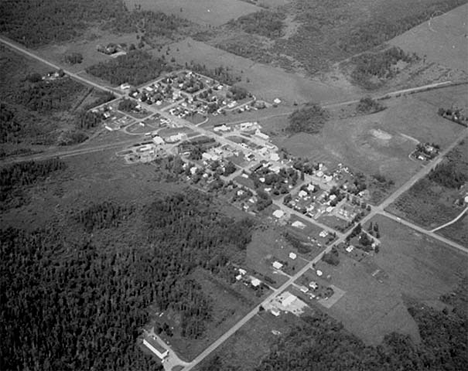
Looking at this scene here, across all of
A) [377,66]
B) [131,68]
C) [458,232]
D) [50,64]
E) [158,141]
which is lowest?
[458,232]

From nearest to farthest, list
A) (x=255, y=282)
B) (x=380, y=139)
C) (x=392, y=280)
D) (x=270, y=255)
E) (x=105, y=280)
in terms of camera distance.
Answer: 1. (x=105, y=280)
2. (x=255, y=282)
3. (x=392, y=280)
4. (x=270, y=255)
5. (x=380, y=139)

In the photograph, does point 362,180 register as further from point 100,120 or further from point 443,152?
point 100,120

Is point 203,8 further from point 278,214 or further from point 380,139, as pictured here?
point 278,214

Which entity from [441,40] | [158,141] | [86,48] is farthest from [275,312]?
[441,40]

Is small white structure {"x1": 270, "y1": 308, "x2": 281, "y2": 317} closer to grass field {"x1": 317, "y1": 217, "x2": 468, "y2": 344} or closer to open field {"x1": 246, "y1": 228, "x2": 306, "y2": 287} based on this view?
open field {"x1": 246, "y1": 228, "x2": 306, "y2": 287}

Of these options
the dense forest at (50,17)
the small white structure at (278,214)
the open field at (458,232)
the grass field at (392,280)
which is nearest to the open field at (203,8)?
the dense forest at (50,17)

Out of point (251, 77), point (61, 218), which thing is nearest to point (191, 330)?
point (61, 218)

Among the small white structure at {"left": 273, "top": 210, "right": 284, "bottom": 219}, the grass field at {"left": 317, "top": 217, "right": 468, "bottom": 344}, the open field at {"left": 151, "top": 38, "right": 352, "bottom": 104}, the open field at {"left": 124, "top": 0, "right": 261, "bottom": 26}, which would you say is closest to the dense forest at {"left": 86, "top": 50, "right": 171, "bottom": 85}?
the open field at {"left": 151, "top": 38, "right": 352, "bottom": 104}
